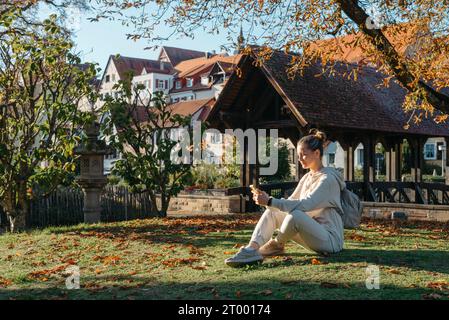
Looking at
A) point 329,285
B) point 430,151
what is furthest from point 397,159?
point 430,151

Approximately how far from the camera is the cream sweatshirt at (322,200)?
253 inches

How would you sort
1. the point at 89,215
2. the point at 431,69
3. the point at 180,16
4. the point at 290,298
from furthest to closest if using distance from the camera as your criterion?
the point at 89,215
the point at 180,16
the point at 431,69
the point at 290,298

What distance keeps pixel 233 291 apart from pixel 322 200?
1.68 m

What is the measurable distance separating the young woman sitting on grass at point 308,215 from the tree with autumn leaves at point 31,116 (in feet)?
23.7

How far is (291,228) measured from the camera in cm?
638

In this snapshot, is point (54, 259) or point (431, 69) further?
point (431, 69)

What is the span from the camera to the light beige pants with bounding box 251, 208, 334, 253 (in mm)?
6367

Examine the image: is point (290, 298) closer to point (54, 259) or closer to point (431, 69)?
point (54, 259)

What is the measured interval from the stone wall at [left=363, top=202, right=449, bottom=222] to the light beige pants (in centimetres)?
892

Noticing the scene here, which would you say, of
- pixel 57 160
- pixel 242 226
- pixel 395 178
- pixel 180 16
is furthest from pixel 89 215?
pixel 395 178

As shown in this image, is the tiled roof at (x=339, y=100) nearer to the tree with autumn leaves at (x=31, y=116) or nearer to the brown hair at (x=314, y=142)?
the tree with autumn leaves at (x=31, y=116)

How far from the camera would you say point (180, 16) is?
1129cm

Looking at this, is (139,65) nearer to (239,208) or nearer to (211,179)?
(211,179)
